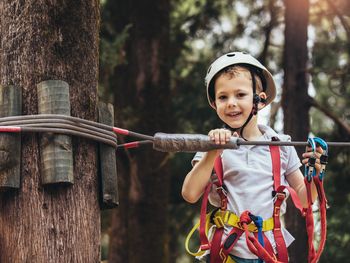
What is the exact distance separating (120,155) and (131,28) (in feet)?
5.27

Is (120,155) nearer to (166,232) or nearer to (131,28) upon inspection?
(166,232)

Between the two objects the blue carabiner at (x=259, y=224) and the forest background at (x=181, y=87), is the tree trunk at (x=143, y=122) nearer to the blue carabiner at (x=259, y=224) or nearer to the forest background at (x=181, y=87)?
the forest background at (x=181, y=87)

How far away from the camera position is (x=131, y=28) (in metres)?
8.75

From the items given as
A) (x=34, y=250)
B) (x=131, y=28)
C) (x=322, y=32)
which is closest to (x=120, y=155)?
(x=131, y=28)

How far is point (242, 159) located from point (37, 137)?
102 centimetres

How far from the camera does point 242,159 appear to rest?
10.8 ft

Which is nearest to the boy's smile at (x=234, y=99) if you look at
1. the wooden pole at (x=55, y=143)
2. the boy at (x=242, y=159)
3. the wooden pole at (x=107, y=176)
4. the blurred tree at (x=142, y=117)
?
the boy at (x=242, y=159)

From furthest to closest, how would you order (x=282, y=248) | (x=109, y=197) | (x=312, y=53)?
(x=312, y=53)
(x=282, y=248)
(x=109, y=197)

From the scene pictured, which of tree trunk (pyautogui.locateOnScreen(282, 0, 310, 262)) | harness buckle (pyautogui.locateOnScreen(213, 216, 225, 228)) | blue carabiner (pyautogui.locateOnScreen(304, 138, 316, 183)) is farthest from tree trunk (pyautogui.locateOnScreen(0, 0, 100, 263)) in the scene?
tree trunk (pyautogui.locateOnScreen(282, 0, 310, 262))

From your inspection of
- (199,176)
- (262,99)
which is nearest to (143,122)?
(262,99)

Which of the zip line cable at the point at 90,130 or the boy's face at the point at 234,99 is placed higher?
the boy's face at the point at 234,99

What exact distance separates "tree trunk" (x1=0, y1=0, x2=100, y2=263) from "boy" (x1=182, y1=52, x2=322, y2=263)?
0.60m

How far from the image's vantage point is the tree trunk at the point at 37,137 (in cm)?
264

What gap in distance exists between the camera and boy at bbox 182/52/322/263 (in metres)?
3.17
